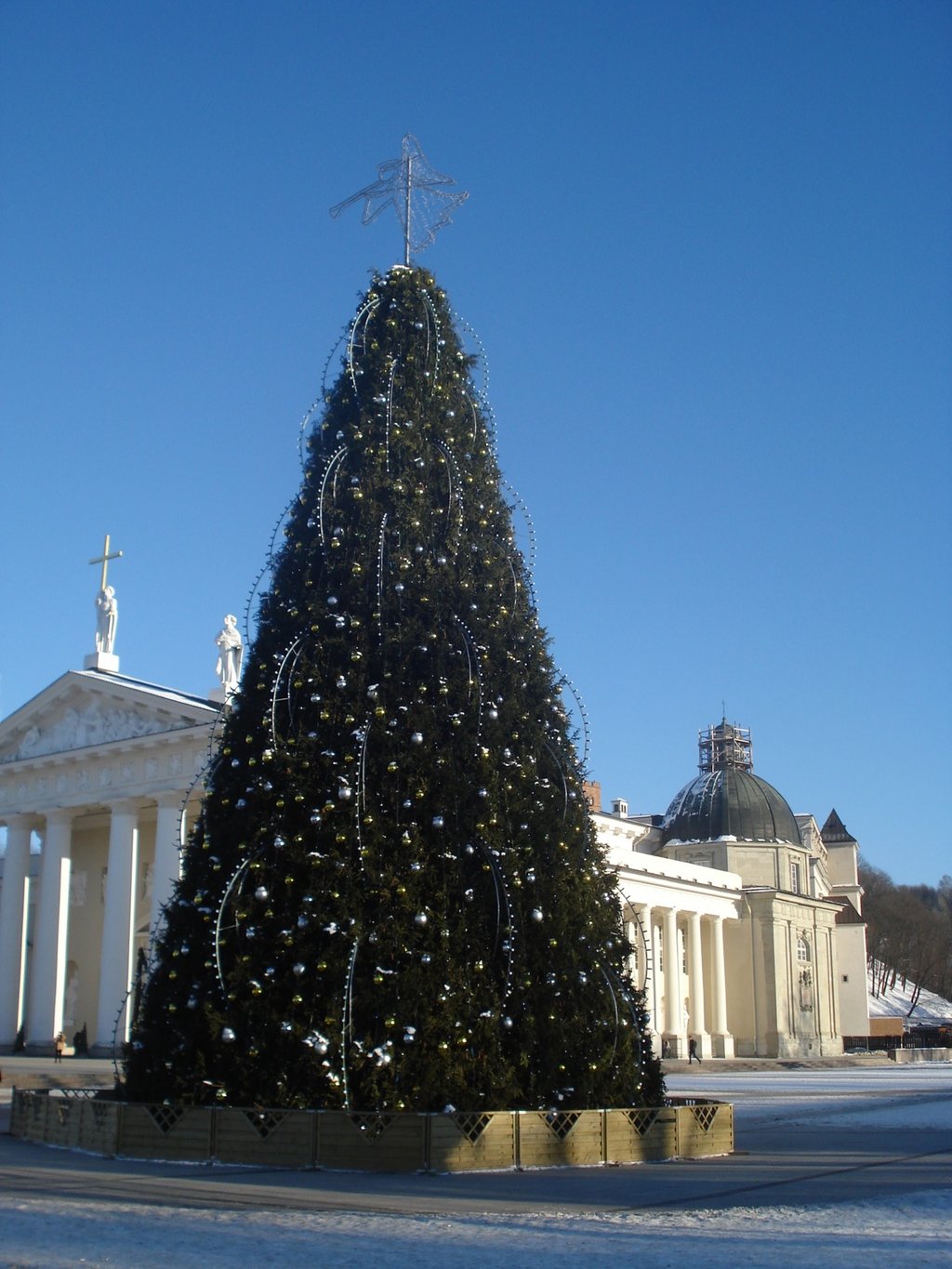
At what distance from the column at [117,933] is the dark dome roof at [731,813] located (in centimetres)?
4400

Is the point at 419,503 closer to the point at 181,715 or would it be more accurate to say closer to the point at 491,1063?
the point at 491,1063

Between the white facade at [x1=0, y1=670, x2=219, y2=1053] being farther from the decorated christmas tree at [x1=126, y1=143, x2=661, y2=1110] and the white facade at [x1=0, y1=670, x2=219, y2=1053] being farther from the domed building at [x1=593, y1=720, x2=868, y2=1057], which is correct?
the decorated christmas tree at [x1=126, y1=143, x2=661, y2=1110]

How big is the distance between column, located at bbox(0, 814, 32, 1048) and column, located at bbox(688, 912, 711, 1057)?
32.0 metres

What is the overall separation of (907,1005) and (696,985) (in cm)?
5758

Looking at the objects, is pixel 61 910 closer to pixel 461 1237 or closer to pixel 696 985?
pixel 696 985

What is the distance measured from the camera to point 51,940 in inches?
1718

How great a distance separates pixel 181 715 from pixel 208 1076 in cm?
2897

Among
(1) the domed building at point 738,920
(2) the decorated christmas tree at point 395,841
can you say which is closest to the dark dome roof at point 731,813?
(1) the domed building at point 738,920

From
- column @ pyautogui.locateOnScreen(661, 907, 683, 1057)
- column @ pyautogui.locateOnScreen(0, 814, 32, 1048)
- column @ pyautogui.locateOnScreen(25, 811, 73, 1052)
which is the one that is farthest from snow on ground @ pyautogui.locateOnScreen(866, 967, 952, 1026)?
column @ pyautogui.locateOnScreen(25, 811, 73, 1052)

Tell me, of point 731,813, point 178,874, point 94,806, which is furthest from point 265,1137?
point 731,813

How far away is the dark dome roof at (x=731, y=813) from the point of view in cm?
7906

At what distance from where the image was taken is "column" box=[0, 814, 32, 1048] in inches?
1738

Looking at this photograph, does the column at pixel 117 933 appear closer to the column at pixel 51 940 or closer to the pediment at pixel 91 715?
the column at pixel 51 940

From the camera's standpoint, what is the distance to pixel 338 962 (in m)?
13.3
